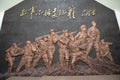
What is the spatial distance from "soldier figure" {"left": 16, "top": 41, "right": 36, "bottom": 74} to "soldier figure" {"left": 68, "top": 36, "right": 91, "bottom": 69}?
1.31 meters

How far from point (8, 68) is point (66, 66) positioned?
2019 millimetres

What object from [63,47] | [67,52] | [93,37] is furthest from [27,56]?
[93,37]

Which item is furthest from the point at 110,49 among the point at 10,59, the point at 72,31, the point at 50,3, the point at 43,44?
the point at 10,59

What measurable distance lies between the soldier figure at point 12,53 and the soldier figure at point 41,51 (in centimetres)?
68

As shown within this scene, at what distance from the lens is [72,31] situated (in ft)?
22.7

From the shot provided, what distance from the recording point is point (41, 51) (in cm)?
681

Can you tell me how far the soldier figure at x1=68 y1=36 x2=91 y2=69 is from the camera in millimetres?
6555

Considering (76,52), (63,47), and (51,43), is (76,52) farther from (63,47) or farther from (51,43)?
(51,43)

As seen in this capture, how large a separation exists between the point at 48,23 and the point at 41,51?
1071 mm

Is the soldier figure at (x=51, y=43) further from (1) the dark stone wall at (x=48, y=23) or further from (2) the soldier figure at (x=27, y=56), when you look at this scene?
(2) the soldier figure at (x=27, y=56)

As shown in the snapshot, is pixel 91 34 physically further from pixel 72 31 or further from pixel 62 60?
pixel 62 60

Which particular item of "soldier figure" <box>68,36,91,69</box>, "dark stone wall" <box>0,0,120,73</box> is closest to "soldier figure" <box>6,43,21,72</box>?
"dark stone wall" <box>0,0,120,73</box>

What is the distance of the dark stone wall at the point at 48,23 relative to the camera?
270 inches

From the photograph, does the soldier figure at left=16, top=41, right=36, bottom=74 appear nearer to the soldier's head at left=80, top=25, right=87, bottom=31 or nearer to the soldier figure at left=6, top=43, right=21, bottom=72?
the soldier figure at left=6, top=43, right=21, bottom=72
